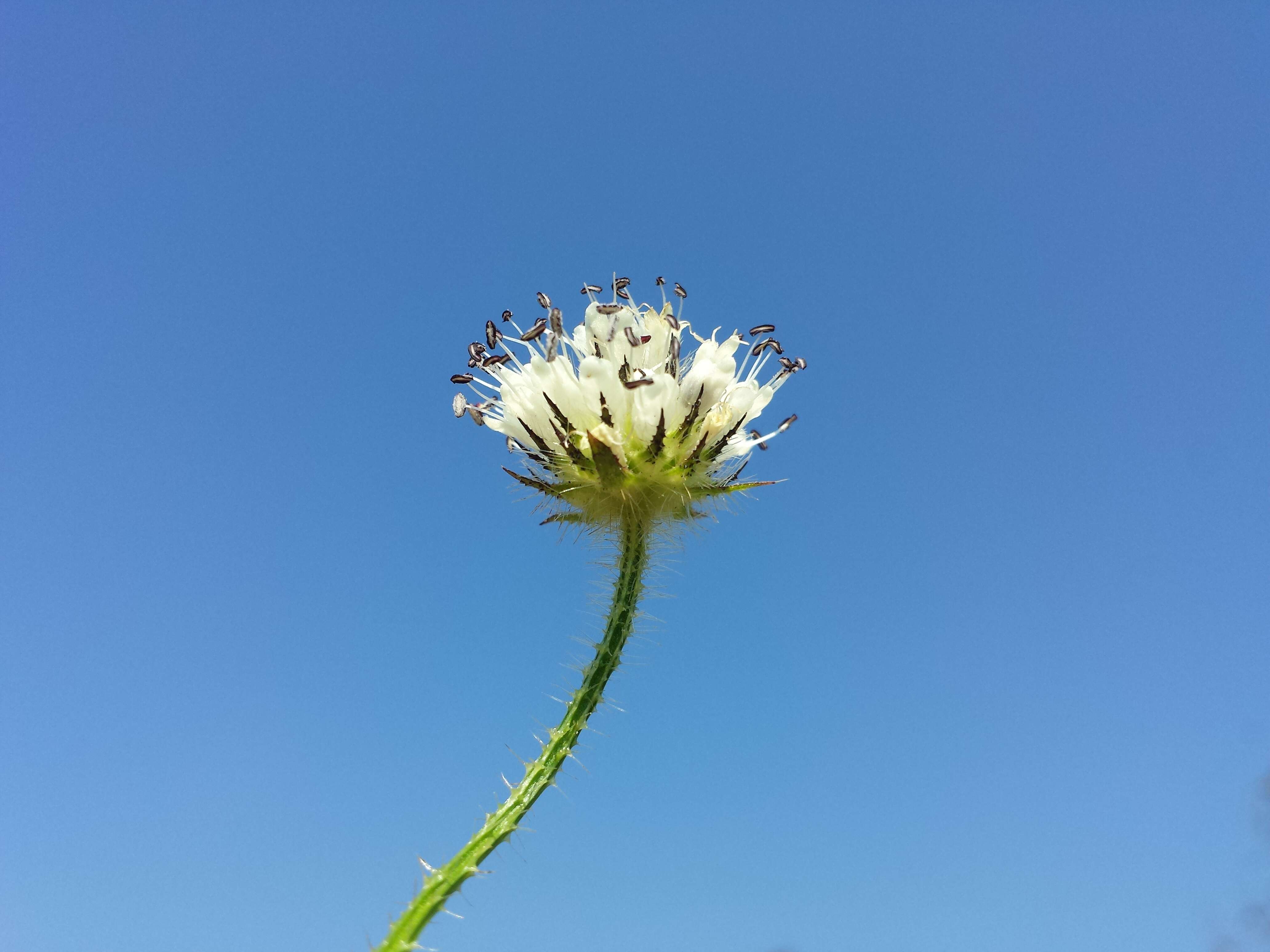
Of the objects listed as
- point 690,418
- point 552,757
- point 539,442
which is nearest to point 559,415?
point 539,442

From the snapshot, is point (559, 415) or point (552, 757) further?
point (559, 415)

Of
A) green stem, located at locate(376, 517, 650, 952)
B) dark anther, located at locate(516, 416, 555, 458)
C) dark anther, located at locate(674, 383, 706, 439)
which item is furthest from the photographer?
dark anther, located at locate(516, 416, 555, 458)

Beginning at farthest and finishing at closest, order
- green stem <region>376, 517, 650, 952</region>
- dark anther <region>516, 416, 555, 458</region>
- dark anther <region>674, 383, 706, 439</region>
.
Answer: dark anther <region>516, 416, 555, 458</region> → dark anther <region>674, 383, 706, 439</region> → green stem <region>376, 517, 650, 952</region>

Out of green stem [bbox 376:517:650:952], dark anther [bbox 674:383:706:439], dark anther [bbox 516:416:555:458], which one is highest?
dark anther [bbox 674:383:706:439]

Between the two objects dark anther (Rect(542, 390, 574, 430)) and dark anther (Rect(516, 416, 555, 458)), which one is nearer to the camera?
dark anther (Rect(542, 390, 574, 430))

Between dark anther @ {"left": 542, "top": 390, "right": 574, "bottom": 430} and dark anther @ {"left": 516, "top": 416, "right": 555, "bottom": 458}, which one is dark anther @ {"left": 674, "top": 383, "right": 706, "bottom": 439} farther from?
dark anther @ {"left": 516, "top": 416, "right": 555, "bottom": 458}

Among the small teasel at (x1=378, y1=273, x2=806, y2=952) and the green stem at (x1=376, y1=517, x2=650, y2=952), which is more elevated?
the small teasel at (x1=378, y1=273, x2=806, y2=952)

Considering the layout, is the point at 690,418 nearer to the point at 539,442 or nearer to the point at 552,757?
the point at 539,442

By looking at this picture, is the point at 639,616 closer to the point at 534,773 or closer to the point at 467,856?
the point at 534,773

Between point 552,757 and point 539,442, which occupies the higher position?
point 539,442
